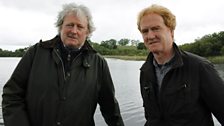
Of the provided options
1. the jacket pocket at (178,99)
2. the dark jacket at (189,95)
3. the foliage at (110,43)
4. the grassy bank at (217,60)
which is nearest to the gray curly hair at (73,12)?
the dark jacket at (189,95)

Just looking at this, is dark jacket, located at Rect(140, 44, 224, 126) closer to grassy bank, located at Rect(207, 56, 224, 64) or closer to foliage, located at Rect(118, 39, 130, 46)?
grassy bank, located at Rect(207, 56, 224, 64)

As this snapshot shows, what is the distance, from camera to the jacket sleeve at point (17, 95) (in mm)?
3279

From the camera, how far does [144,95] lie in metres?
3.22

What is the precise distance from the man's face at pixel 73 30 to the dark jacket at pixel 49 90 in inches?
4.7

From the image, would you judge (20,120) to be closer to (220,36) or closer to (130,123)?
(130,123)

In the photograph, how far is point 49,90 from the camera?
3.26m

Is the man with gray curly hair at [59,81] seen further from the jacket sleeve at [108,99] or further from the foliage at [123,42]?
the foliage at [123,42]

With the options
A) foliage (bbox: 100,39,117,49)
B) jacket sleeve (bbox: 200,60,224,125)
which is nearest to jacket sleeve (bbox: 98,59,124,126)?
jacket sleeve (bbox: 200,60,224,125)

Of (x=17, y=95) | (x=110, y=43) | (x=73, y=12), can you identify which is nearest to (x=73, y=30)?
(x=73, y=12)

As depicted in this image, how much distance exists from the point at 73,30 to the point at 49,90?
640 millimetres

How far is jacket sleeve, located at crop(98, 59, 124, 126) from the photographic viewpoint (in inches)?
142

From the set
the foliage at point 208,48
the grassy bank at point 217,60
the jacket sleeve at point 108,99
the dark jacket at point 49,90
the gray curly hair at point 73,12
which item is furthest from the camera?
the foliage at point 208,48

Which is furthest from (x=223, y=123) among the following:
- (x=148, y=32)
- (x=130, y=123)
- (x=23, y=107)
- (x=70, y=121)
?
(x=130, y=123)

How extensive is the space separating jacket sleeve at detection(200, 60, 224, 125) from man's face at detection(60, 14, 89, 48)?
4.11ft
